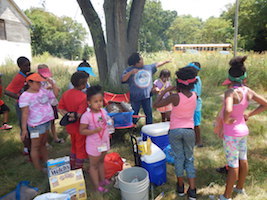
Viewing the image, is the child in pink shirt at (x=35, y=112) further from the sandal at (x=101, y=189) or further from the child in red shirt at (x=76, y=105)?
the sandal at (x=101, y=189)

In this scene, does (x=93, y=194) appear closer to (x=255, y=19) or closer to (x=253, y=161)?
(x=253, y=161)

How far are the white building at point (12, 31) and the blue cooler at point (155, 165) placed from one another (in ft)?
57.1

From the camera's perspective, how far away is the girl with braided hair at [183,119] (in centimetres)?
240

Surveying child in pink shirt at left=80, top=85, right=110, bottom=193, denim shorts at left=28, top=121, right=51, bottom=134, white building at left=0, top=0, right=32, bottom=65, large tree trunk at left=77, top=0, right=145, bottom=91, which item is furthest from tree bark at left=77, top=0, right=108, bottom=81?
white building at left=0, top=0, right=32, bottom=65

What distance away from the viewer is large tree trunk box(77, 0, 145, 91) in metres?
5.37

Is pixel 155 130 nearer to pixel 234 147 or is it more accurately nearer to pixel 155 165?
pixel 155 165

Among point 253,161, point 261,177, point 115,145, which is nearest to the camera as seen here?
point 261,177

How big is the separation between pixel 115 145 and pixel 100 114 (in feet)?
5.31

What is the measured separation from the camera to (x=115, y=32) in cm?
549

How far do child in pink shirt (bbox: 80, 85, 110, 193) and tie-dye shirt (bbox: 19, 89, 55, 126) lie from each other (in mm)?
789

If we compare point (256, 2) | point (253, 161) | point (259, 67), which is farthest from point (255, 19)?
point (253, 161)

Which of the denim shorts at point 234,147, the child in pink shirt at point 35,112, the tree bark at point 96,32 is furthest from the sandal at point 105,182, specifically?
the tree bark at point 96,32

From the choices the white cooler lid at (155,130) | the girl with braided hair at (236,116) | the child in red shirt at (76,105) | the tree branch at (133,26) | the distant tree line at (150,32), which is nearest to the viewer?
the girl with braided hair at (236,116)

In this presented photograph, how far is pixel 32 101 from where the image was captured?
2.83 meters
